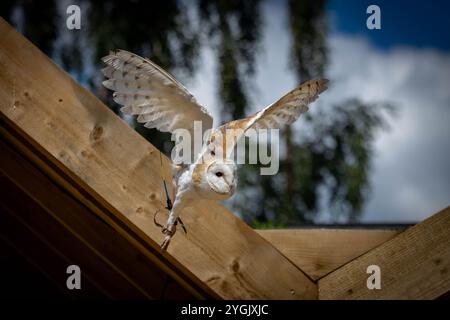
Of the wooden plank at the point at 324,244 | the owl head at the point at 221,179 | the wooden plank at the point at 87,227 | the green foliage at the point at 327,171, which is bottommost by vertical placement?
the owl head at the point at 221,179

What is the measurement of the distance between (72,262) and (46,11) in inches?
115

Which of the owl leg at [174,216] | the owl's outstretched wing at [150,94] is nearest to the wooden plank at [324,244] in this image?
the owl leg at [174,216]

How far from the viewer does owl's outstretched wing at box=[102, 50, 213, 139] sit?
1.14m

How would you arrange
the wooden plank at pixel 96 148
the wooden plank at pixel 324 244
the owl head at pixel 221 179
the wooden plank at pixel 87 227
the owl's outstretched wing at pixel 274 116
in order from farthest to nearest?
the wooden plank at pixel 87 227 < the wooden plank at pixel 324 244 < the wooden plank at pixel 96 148 < the owl's outstretched wing at pixel 274 116 < the owl head at pixel 221 179

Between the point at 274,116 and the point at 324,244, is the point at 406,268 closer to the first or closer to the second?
the point at 324,244

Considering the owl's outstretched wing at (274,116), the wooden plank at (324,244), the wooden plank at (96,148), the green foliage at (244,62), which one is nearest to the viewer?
the owl's outstretched wing at (274,116)

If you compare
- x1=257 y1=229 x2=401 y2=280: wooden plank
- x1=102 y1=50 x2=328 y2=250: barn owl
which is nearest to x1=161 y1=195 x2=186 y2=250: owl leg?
x1=102 y1=50 x2=328 y2=250: barn owl

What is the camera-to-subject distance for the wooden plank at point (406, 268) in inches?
59.2

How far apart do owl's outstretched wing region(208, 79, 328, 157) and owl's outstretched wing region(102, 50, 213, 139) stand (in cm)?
6

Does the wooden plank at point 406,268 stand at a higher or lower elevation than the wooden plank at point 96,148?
lower

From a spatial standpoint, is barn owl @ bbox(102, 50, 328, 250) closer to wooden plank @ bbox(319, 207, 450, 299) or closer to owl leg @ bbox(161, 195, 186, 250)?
owl leg @ bbox(161, 195, 186, 250)

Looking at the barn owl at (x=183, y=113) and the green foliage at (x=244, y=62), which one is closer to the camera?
the barn owl at (x=183, y=113)

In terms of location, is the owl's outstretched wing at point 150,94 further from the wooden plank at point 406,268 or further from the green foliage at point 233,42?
the green foliage at point 233,42
